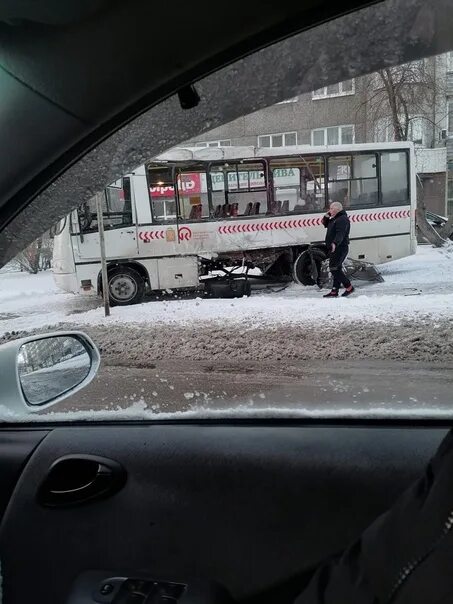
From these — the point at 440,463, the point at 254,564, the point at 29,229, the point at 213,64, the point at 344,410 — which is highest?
the point at 213,64

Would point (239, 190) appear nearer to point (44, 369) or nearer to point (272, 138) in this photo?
point (272, 138)

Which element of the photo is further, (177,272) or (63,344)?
(177,272)

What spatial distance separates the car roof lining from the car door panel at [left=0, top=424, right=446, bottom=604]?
0.84m

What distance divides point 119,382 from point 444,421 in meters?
1.79

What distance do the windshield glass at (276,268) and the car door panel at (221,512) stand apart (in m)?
0.27

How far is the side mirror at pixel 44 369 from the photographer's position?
5.20 ft

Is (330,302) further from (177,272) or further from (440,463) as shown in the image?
(440,463)

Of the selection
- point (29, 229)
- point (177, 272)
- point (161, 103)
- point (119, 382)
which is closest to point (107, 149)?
point (161, 103)

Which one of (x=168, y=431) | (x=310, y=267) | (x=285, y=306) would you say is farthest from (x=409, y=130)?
(x=310, y=267)

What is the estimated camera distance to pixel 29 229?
130 cm

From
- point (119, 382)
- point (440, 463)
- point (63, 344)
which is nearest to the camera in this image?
point (440, 463)

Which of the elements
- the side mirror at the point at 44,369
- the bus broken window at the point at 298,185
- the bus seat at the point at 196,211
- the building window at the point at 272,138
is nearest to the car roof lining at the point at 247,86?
the side mirror at the point at 44,369

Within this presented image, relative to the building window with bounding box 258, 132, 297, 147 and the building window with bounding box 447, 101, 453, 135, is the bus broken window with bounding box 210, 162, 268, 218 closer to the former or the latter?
the building window with bounding box 258, 132, 297, 147

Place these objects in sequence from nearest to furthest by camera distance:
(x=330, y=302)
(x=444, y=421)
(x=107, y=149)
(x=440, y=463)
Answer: (x=440, y=463) → (x=107, y=149) → (x=444, y=421) → (x=330, y=302)
